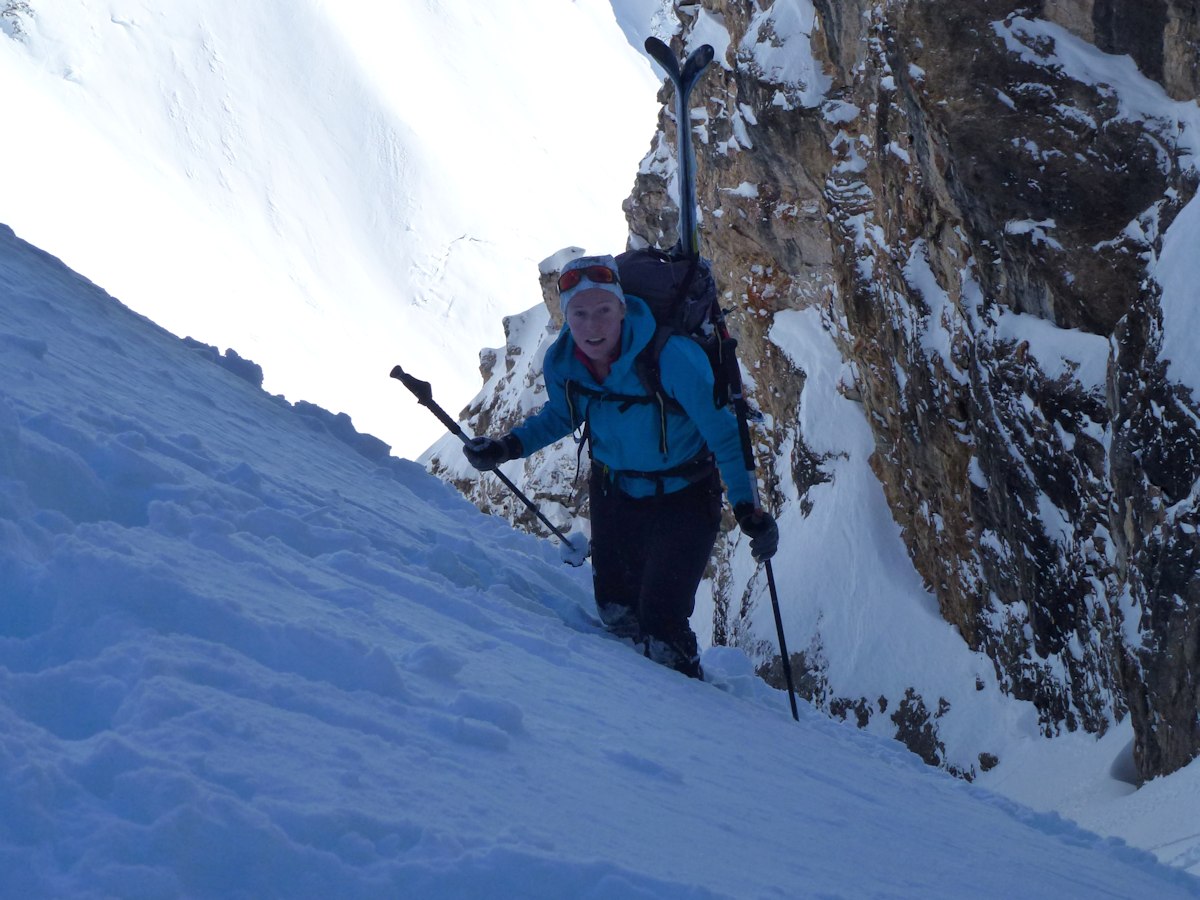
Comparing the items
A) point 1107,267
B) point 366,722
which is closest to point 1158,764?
point 1107,267

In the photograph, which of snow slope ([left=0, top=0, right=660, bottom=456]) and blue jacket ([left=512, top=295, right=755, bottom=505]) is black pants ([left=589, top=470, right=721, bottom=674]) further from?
snow slope ([left=0, top=0, right=660, bottom=456])

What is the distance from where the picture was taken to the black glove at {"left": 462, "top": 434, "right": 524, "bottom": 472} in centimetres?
602

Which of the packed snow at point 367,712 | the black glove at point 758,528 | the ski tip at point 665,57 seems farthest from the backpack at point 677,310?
the ski tip at point 665,57

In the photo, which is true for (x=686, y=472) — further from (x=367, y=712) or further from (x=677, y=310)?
(x=367, y=712)

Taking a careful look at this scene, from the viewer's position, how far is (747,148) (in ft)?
75.2

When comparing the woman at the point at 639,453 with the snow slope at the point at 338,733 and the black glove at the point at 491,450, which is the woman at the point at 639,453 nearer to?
the black glove at the point at 491,450

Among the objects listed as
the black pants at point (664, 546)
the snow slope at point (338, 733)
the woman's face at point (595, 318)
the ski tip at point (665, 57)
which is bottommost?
the snow slope at point (338, 733)

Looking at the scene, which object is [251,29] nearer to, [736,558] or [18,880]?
[736,558]

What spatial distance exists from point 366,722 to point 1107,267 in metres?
9.68

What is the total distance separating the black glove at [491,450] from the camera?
19.8ft

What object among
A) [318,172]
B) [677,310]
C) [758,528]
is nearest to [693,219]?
[677,310]

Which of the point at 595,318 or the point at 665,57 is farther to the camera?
the point at 665,57

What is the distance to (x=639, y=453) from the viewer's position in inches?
225

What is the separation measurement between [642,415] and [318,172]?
143 metres
